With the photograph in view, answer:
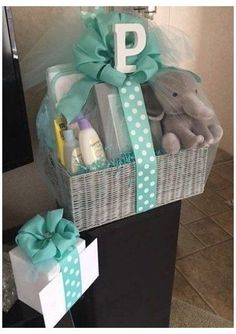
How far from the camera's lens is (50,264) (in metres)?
0.61

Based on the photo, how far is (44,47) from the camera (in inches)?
28.5

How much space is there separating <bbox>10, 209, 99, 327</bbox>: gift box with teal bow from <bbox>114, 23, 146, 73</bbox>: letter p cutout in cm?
35

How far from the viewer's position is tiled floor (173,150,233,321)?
4.24 ft

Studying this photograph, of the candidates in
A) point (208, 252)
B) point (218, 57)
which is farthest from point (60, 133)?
point (218, 57)

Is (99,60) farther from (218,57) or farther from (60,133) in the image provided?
(218,57)

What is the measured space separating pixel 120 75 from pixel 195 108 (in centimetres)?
18

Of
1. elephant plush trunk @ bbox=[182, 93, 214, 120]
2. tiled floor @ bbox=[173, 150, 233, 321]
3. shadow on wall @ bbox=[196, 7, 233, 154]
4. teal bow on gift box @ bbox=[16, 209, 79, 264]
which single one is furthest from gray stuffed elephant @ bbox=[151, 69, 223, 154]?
shadow on wall @ bbox=[196, 7, 233, 154]

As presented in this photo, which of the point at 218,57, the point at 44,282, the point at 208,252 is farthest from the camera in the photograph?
the point at 218,57

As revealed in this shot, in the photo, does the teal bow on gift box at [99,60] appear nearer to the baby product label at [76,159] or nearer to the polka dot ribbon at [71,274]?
the baby product label at [76,159]

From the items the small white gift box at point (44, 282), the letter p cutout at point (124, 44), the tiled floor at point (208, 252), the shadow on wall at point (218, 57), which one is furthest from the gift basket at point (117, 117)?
the shadow on wall at point (218, 57)

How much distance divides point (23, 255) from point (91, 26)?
0.51 metres

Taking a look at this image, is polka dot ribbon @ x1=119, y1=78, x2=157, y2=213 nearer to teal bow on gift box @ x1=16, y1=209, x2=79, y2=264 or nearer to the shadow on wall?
teal bow on gift box @ x1=16, y1=209, x2=79, y2=264
